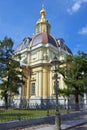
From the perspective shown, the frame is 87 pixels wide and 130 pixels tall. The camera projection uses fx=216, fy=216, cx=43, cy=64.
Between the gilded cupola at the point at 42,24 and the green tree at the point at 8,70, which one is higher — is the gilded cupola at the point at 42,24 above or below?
above

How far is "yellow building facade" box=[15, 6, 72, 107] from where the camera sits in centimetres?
4053

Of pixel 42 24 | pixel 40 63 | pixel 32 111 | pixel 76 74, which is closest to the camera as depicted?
pixel 32 111

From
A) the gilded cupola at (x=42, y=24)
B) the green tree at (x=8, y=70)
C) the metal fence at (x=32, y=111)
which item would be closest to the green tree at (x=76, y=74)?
the metal fence at (x=32, y=111)

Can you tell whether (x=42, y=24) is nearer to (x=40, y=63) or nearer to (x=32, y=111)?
(x=40, y=63)

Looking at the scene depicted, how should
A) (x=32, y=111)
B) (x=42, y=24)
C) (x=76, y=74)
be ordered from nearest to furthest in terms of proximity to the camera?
(x=32, y=111), (x=76, y=74), (x=42, y=24)

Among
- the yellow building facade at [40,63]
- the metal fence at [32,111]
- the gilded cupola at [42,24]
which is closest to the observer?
the metal fence at [32,111]

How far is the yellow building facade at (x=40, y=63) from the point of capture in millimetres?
40531

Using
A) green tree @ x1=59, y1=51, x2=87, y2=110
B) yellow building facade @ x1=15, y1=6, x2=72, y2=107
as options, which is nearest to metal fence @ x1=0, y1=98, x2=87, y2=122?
green tree @ x1=59, y1=51, x2=87, y2=110

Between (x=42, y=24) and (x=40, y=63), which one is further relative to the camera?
(x=42, y=24)

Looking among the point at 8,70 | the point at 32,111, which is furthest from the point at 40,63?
the point at 32,111

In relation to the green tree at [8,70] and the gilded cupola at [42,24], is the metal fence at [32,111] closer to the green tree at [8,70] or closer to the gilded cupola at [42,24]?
the green tree at [8,70]

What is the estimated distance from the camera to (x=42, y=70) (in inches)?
1625

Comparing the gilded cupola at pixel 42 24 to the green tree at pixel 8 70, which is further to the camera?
the gilded cupola at pixel 42 24

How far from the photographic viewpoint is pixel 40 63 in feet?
136
